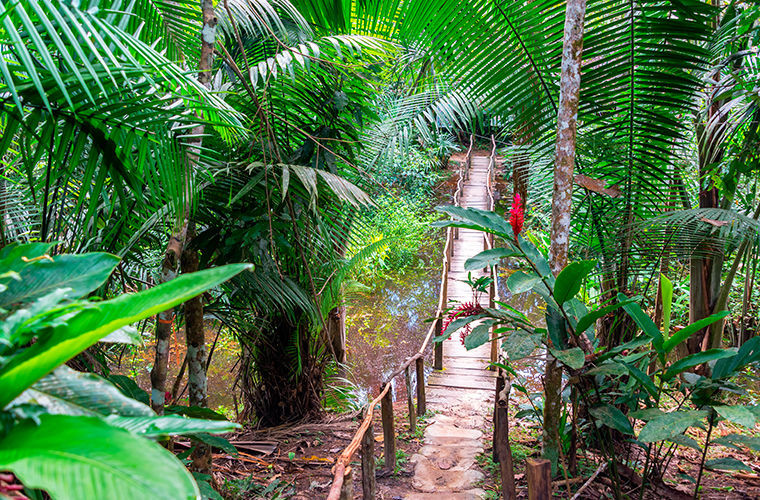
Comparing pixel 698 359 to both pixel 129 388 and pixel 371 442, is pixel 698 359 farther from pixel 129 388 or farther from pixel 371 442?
pixel 129 388

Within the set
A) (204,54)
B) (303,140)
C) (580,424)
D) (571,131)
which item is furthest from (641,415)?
(303,140)

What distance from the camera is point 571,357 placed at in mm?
1646

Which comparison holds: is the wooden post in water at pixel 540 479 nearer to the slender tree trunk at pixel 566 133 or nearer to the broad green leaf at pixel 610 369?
the broad green leaf at pixel 610 369

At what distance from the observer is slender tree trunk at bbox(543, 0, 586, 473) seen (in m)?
1.96

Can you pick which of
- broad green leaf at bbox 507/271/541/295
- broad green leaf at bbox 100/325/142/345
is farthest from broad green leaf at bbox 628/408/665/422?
broad green leaf at bbox 100/325/142/345

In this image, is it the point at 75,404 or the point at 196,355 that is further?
the point at 196,355

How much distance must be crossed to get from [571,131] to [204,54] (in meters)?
1.34

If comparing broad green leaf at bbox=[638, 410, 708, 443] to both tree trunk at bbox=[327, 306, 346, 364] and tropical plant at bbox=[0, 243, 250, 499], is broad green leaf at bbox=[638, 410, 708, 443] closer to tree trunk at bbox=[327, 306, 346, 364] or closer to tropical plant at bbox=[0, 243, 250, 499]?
tropical plant at bbox=[0, 243, 250, 499]

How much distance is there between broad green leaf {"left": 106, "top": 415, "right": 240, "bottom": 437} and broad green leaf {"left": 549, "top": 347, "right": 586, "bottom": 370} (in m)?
1.25

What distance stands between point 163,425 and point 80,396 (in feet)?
0.32

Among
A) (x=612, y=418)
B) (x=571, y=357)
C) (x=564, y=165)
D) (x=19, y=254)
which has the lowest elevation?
(x=612, y=418)

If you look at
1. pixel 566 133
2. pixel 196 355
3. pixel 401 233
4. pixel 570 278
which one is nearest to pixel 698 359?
pixel 570 278

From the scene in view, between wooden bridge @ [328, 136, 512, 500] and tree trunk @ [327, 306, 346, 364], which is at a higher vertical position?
tree trunk @ [327, 306, 346, 364]

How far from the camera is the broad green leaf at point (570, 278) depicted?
1538 millimetres
